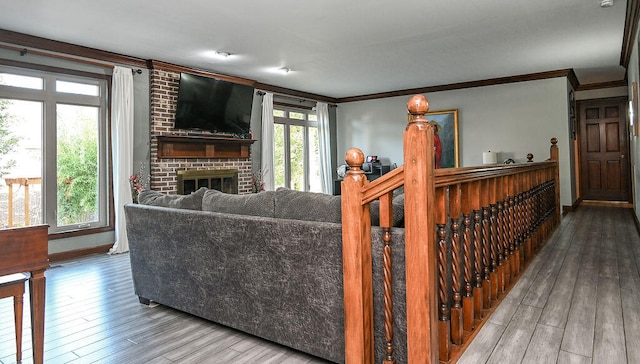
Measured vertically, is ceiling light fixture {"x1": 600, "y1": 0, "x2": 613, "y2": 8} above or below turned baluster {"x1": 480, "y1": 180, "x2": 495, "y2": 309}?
above

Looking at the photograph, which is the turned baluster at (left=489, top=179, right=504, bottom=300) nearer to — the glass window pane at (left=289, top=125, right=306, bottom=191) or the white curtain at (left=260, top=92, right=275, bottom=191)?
the white curtain at (left=260, top=92, right=275, bottom=191)

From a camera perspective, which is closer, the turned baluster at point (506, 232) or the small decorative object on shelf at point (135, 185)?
the turned baluster at point (506, 232)

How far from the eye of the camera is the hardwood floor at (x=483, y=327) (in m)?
1.92

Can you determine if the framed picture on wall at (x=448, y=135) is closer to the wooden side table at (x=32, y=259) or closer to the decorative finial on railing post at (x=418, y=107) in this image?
the decorative finial on railing post at (x=418, y=107)

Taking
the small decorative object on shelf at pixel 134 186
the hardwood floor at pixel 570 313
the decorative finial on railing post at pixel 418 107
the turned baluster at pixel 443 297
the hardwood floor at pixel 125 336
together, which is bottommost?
the hardwood floor at pixel 125 336

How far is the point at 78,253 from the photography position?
4.70 meters

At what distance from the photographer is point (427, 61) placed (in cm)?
579

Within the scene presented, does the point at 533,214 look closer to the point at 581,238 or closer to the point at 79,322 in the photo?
the point at 581,238

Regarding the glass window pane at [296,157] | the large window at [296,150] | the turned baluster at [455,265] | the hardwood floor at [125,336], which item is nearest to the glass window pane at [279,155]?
the large window at [296,150]

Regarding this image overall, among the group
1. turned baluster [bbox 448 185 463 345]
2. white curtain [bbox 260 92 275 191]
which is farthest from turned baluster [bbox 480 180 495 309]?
white curtain [bbox 260 92 275 191]

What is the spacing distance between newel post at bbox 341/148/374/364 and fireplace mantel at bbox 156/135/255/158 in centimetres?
439

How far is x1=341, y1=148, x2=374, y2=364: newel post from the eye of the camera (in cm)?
162

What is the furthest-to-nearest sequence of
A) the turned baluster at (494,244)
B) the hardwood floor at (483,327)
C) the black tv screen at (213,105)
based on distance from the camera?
the black tv screen at (213,105), the turned baluster at (494,244), the hardwood floor at (483,327)

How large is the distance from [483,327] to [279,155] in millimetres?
6038
